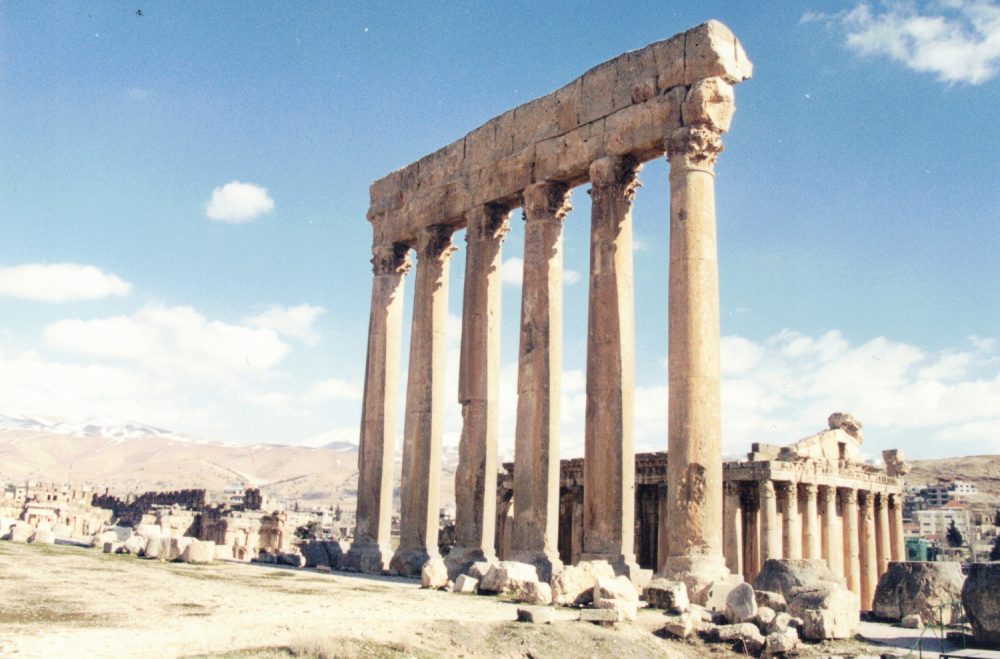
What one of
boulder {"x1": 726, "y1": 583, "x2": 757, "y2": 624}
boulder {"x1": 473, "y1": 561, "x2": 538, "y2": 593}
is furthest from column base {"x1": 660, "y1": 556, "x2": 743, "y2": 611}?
boulder {"x1": 473, "y1": 561, "x2": 538, "y2": 593}

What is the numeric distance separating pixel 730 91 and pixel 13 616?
14.3 metres

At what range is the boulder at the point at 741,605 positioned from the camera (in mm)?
13216

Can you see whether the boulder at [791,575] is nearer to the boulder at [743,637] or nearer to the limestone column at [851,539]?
the boulder at [743,637]

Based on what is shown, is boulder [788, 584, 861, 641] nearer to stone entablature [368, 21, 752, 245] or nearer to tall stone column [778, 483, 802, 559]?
stone entablature [368, 21, 752, 245]

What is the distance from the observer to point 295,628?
1065 centimetres

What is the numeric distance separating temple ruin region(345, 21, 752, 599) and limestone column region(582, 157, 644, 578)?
33mm

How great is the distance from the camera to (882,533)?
35.6 metres

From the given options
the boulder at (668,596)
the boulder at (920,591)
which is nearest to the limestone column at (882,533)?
the boulder at (920,591)

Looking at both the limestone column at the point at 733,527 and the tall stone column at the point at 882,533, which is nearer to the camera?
the limestone column at the point at 733,527

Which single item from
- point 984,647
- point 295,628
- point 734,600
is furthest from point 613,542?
point 295,628

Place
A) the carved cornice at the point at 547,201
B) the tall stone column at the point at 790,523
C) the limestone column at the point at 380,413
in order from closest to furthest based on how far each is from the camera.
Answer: the carved cornice at the point at 547,201
the limestone column at the point at 380,413
the tall stone column at the point at 790,523

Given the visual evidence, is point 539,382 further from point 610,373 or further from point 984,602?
point 984,602

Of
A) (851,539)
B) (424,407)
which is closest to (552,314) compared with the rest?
(424,407)

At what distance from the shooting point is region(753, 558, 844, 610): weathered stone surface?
14.8 metres
